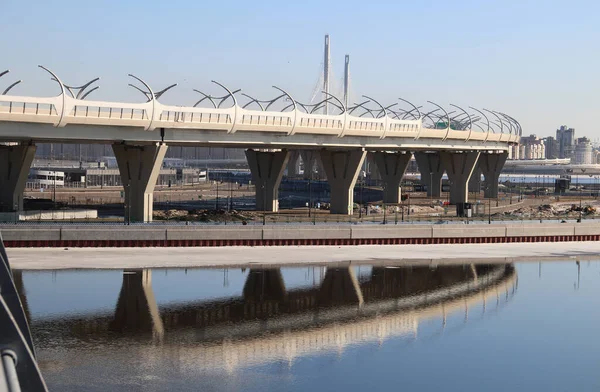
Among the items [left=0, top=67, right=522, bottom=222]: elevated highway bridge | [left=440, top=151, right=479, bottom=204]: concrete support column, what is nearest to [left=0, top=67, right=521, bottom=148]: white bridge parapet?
[left=0, top=67, right=522, bottom=222]: elevated highway bridge

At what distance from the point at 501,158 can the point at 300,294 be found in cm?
11297

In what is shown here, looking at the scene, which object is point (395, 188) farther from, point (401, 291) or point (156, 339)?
point (156, 339)

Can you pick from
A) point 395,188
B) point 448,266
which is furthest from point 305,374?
point 395,188

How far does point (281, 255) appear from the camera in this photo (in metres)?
70.0

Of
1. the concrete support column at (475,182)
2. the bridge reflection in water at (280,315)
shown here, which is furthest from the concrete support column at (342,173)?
the concrete support column at (475,182)

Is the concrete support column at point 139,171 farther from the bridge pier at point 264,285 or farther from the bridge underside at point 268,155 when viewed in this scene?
the bridge pier at point 264,285

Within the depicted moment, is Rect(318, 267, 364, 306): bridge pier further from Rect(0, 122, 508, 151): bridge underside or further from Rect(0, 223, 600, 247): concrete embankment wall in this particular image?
Rect(0, 122, 508, 151): bridge underside

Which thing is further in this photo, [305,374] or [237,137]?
[237,137]

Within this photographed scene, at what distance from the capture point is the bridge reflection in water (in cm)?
4000

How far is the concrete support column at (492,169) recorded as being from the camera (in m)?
158

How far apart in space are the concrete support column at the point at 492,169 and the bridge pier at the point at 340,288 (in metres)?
98.2

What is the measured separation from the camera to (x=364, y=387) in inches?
1344

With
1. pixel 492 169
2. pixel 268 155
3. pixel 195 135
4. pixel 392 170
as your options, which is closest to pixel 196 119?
pixel 195 135

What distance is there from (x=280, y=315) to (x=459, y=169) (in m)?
92.9
